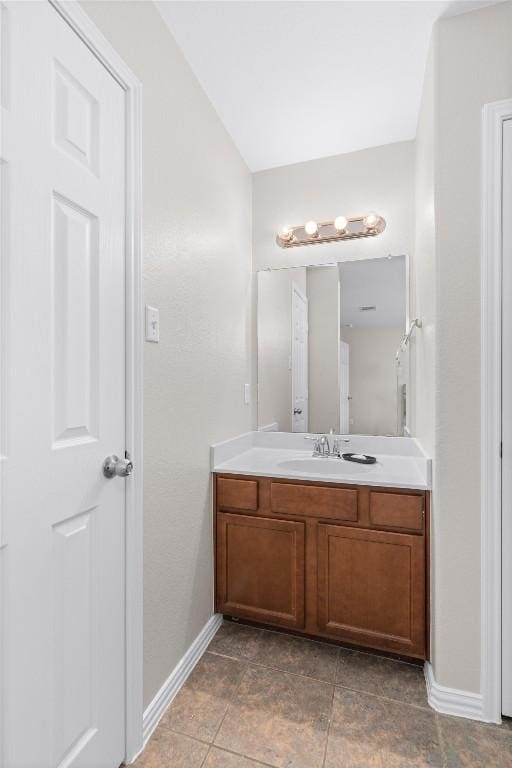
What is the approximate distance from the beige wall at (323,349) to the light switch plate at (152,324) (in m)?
1.20

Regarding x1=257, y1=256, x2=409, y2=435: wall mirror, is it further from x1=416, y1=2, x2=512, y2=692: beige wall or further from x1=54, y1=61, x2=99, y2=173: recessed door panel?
x1=54, y1=61, x2=99, y2=173: recessed door panel

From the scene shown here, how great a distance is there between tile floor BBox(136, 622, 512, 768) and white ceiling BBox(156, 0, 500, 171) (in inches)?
99.9

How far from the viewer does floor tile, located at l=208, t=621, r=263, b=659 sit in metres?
1.77

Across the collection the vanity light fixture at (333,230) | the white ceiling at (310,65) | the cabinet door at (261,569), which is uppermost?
the white ceiling at (310,65)

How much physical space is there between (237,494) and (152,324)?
938 millimetres

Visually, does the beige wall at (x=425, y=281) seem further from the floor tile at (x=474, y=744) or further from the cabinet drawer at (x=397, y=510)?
the floor tile at (x=474, y=744)

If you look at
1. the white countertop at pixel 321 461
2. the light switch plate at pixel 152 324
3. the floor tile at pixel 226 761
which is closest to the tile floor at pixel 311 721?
the floor tile at pixel 226 761

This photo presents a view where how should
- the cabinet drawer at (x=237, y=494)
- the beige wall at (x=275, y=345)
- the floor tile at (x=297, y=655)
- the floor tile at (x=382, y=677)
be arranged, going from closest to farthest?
1. the floor tile at (x=382, y=677)
2. the floor tile at (x=297, y=655)
3. the cabinet drawer at (x=237, y=494)
4. the beige wall at (x=275, y=345)

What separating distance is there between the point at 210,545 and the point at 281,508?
0.40 m

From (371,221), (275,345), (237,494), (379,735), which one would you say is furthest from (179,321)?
(379,735)

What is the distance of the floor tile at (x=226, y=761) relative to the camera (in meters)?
1.24

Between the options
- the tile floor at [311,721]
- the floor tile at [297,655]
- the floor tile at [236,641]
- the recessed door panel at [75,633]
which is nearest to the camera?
the recessed door panel at [75,633]

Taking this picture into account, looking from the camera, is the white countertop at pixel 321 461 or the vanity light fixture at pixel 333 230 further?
the vanity light fixture at pixel 333 230

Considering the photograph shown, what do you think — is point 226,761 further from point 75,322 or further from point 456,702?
point 75,322
